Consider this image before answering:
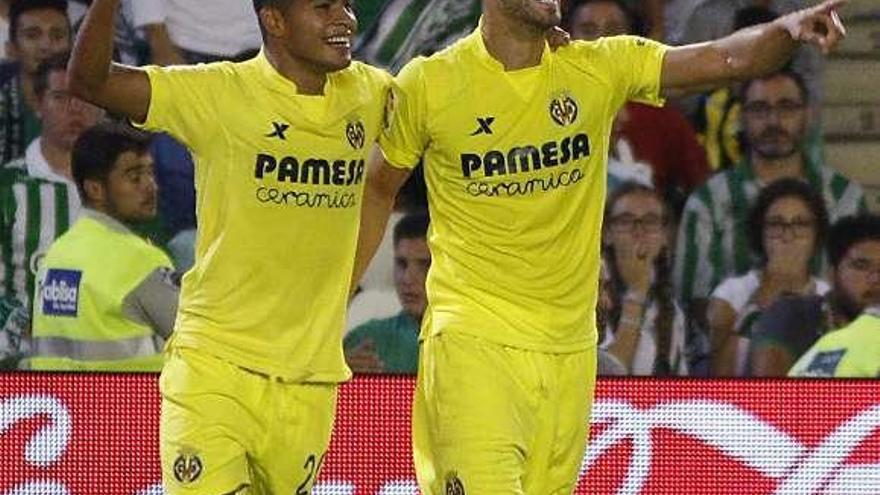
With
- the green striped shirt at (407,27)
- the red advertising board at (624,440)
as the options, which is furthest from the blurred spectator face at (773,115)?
the green striped shirt at (407,27)

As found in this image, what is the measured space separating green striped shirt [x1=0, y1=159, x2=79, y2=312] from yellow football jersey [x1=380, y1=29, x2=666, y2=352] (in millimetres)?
1995

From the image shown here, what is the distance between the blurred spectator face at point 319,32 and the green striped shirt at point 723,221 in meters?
2.29

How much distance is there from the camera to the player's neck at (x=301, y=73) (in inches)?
264

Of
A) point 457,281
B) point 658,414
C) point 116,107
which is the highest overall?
point 116,107

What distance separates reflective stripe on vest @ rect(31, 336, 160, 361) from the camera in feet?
28.3

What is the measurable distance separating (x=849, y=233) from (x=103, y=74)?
127 inches

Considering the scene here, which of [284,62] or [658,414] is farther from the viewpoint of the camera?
[658,414]

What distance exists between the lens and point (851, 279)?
8656 mm

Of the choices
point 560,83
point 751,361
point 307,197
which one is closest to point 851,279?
point 751,361

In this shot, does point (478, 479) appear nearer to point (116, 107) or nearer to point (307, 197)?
point (307, 197)

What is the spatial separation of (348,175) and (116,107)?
25.2 inches

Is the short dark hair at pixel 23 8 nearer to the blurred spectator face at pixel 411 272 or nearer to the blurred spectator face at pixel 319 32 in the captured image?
the blurred spectator face at pixel 411 272

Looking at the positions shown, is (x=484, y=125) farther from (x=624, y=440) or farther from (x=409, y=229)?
(x=624, y=440)

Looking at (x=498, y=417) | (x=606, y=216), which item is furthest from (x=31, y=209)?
(x=498, y=417)
